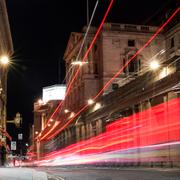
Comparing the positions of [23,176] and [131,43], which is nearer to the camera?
[23,176]

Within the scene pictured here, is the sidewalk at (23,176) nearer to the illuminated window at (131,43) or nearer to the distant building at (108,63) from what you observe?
the distant building at (108,63)

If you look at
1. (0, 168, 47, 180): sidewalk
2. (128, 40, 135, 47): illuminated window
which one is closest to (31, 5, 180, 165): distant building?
(128, 40, 135, 47): illuminated window

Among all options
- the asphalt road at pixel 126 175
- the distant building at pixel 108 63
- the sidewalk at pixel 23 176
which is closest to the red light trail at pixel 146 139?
the asphalt road at pixel 126 175

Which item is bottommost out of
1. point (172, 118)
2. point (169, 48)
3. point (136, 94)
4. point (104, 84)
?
point (172, 118)

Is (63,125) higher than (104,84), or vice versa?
(104,84)

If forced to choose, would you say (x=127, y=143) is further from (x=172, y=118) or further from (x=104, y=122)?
(x=104, y=122)

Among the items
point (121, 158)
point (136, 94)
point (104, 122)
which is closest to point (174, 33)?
point (104, 122)

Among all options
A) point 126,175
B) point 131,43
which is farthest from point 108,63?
point 126,175

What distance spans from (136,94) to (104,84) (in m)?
26.1

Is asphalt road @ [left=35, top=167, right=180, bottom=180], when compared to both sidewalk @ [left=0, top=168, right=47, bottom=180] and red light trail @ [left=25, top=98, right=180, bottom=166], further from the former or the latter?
red light trail @ [left=25, top=98, right=180, bottom=166]

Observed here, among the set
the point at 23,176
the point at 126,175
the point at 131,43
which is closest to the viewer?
the point at 126,175

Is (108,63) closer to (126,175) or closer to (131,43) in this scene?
(131,43)

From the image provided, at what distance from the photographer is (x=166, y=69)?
39000 millimetres

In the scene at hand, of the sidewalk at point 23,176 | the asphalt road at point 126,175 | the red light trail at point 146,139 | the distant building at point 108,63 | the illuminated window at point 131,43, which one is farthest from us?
the illuminated window at point 131,43
